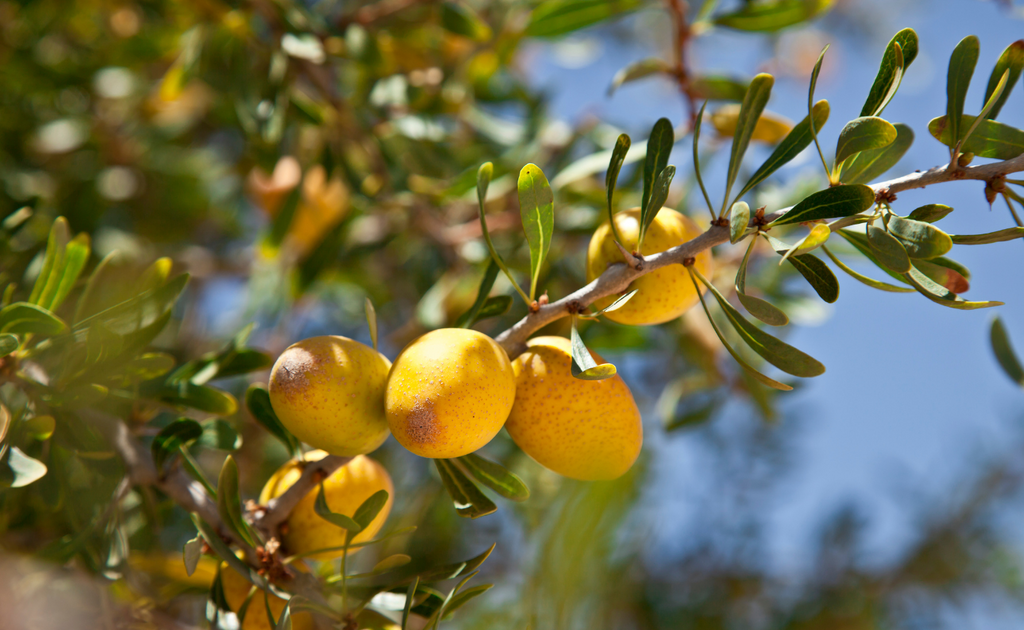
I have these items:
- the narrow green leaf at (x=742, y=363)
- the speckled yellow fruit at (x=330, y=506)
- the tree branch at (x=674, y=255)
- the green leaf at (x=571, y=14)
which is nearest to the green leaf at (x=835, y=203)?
the tree branch at (x=674, y=255)

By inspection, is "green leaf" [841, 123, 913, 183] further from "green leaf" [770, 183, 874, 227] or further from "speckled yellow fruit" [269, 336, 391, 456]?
"speckled yellow fruit" [269, 336, 391, 456]

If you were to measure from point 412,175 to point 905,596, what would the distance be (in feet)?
6.20

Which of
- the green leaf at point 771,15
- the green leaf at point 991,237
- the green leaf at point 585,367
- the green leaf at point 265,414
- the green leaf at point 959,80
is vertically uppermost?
the green leaf at point 959,80

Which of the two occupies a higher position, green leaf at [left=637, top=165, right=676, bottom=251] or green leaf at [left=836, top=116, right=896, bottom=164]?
green leaf at [left=836, top=116, right=896, bottom=164]

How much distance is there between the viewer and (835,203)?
0.69m

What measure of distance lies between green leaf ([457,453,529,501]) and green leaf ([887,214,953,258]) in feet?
1.63

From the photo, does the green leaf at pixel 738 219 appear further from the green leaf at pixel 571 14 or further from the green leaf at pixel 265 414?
the green leaf at pixel 571 14

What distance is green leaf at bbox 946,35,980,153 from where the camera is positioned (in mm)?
720

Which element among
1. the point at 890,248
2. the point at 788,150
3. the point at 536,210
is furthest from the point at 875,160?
the point at 536,210

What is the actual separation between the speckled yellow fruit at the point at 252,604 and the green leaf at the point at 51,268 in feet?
1.50

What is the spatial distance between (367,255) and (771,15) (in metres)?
1.18

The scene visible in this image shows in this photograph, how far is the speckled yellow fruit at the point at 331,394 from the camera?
0.74 meters

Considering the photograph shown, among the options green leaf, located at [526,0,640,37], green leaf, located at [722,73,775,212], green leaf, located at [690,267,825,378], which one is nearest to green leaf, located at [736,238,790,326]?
green leaf, located at [690,267,825,378]

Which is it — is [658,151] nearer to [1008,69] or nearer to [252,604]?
[1008,69]
